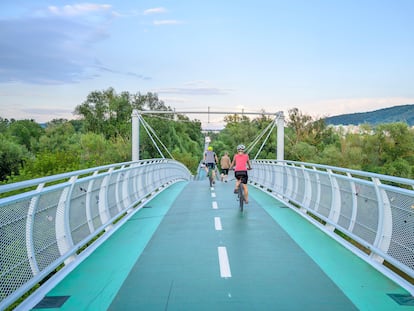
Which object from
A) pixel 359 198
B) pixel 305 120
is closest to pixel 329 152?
pixel 305 120

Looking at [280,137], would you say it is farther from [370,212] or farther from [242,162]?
[370,212]

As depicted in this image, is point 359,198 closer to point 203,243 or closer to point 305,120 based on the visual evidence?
point 203,243

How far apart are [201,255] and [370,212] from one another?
2816 millimetres

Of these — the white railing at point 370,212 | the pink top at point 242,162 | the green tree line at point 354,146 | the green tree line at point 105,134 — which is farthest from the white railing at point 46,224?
the green tree line at point 354,146

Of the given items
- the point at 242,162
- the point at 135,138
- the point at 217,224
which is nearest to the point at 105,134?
the point at 135,138

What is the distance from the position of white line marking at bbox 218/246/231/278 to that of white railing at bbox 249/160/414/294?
7.03 ft

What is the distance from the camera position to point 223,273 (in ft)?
21.2

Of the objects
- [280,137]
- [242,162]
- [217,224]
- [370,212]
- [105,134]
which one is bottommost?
[217,224]

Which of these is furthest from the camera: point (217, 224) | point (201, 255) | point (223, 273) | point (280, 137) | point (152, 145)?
point (152, 145)

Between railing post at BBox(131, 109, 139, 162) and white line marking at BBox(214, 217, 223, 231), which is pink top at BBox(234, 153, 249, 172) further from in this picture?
railing post at BBox(131, 109, 139, 162)

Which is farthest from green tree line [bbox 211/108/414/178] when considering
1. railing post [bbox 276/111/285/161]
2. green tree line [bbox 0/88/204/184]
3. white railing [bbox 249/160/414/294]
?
white railing [bbox 249/160/414/294]

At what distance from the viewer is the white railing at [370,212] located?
614 cm

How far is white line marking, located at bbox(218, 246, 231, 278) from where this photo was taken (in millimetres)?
6398

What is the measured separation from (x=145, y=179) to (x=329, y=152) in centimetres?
6475
